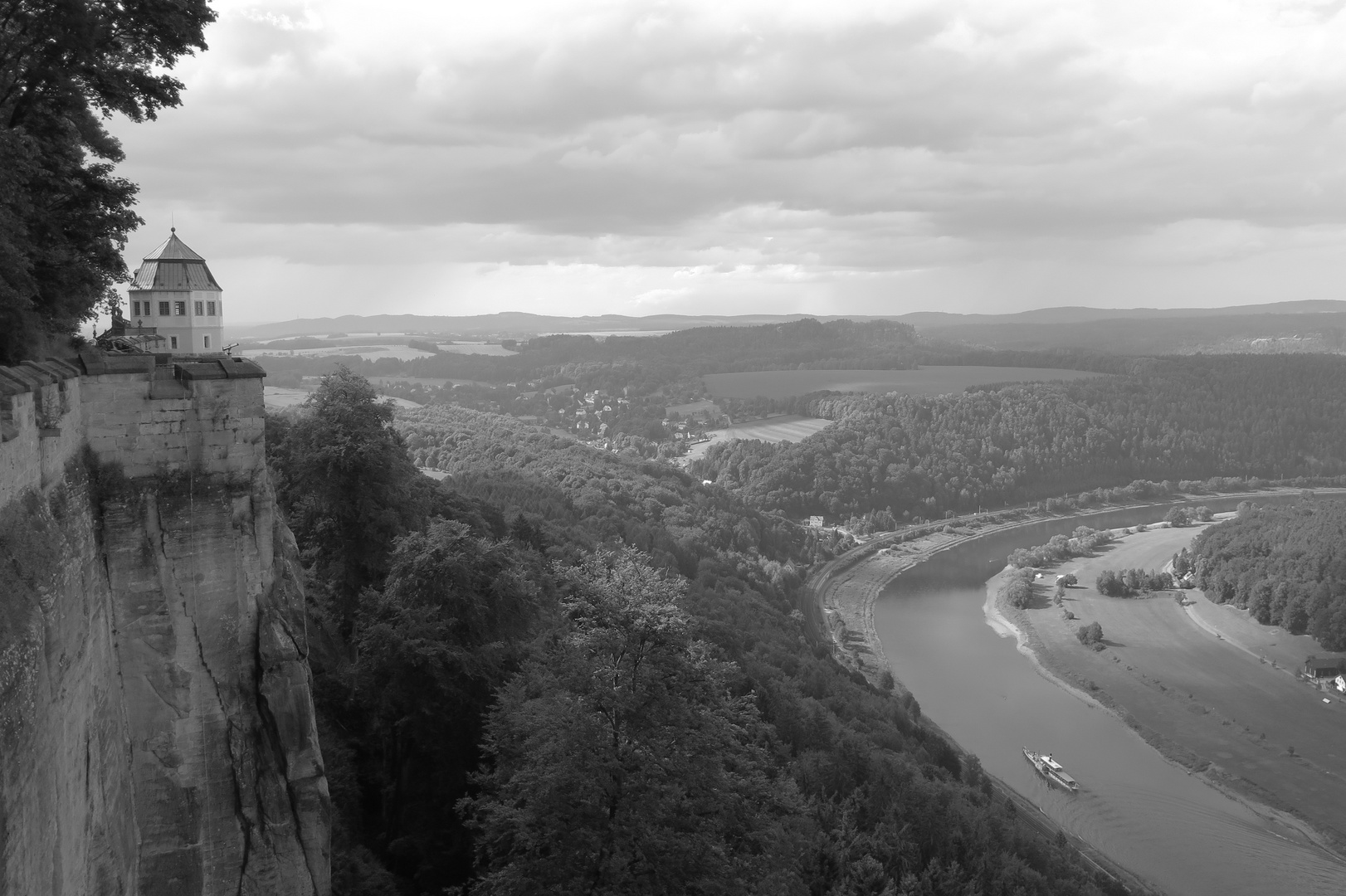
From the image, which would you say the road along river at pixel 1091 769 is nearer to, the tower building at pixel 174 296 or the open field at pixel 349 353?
the tower building at pixel 174 296

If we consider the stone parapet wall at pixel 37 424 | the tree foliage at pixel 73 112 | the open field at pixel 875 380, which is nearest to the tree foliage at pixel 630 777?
the stone parapet wall at pixel 37 424

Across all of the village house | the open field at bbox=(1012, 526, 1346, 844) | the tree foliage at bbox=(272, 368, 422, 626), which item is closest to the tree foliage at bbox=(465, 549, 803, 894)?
the tree foliage at bbox=(272, 368, 422, 626)

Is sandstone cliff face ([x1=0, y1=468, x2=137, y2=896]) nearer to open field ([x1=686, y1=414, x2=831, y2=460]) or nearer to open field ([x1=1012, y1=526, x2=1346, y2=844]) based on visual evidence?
open field ([x1=1012, y1=526, x2=1346, y2=844])

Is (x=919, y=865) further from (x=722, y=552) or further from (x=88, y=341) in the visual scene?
(x=722, y=552)

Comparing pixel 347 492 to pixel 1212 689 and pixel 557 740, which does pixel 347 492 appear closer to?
pixel 557 740

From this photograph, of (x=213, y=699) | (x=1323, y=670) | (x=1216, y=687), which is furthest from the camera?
(x=1323, y=670)

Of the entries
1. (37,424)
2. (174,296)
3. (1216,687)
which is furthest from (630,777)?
(1216,687)

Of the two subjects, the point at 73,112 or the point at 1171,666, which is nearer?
the point at 73,112
